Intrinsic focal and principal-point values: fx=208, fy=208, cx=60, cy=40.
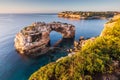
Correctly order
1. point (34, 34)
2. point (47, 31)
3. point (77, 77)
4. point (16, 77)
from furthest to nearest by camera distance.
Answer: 1. point (47, 31)
2. point (34, 34)
3. point (16, 77)
4. point (77, 77)

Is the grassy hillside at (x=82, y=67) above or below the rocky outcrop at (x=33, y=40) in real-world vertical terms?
above

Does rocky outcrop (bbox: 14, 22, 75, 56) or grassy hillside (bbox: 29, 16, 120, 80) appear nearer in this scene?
grassy hillside (bbox: 29, 16, 120, 80)

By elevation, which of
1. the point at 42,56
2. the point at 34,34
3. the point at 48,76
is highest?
the point at 48,76

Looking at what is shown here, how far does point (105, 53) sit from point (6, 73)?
32.8 metres

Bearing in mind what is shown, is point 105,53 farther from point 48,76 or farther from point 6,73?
point 6,73

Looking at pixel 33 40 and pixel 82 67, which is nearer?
pixel 82 67

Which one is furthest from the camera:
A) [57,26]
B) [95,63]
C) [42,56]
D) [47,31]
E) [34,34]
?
[57,26]

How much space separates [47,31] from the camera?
8606cm

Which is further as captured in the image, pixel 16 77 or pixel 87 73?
pixel 16 77

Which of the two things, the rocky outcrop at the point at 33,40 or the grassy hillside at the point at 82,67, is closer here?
the grassy hillside at the point at 82,67

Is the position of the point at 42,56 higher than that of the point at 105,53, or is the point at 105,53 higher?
the point at 105,53

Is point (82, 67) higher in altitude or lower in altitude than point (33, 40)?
higher

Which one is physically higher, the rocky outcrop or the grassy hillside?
the grassy hillside

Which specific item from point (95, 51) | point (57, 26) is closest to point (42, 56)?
point (57, 26)
